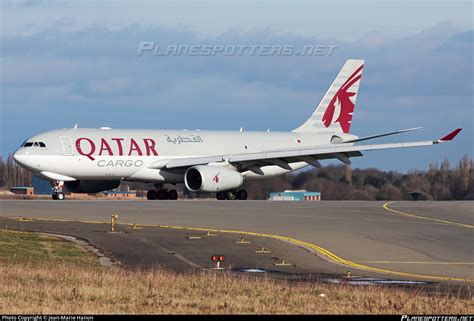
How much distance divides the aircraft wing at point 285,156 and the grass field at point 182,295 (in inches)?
1376

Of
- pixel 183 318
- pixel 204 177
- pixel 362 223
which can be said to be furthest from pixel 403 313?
pixel 204 177

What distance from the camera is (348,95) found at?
6662 cm

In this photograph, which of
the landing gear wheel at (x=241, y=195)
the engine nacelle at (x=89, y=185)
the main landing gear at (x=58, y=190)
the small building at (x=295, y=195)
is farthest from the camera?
the small building at (x=295, y=195)

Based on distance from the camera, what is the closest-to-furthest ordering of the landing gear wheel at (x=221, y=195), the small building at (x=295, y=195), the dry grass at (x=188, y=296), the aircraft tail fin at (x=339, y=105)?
the dry grass at (x=188, y=296) → the landing gear wheel at (x=221, y=195) → the small building at (x=295, y=195) → the aircraft tail fin at (x=339, y=105)

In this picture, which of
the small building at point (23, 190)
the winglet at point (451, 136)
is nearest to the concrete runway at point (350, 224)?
the winglet at point (451, 136)

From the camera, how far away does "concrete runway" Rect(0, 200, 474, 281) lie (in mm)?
24844

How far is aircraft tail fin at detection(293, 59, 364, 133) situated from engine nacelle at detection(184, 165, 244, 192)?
11.4 metres

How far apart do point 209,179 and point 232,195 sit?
398 centimetres

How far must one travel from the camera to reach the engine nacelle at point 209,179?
54.3 meters

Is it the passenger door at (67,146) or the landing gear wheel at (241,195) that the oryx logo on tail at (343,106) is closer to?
the landing gear wheel at (241,195)

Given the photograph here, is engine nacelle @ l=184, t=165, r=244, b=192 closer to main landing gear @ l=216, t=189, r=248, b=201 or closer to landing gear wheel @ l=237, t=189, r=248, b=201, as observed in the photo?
main landing gear @ l=216, t=189, r=248, b=201

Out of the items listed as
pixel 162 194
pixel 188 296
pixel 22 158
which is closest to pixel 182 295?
pixel 188 296

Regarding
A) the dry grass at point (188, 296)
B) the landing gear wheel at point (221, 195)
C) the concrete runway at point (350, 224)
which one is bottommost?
the dry grass at point (188, 296)

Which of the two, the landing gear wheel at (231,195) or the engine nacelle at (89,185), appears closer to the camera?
the engine nacelle at (89,185)
